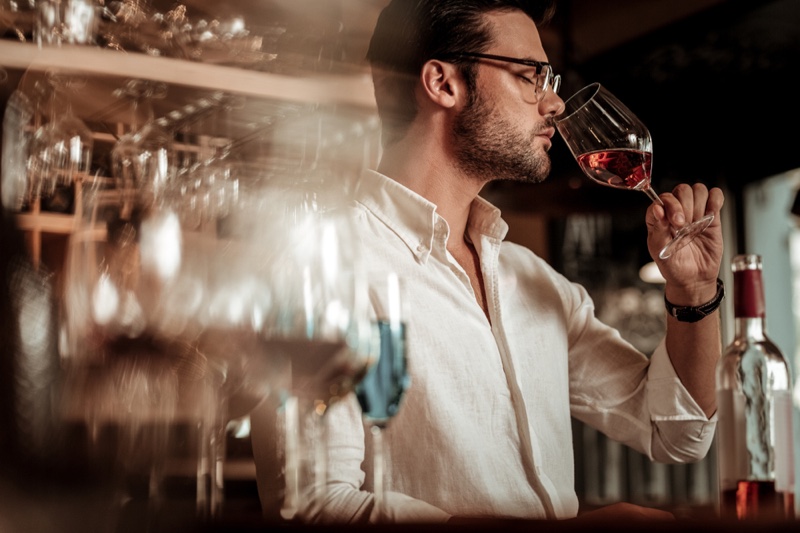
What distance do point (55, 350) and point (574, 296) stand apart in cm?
90

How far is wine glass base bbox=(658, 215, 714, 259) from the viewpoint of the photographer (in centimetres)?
120

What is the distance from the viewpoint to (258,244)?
0.96 m

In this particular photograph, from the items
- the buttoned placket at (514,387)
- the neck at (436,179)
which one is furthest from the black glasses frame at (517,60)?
the buttoned placket at (514,387)

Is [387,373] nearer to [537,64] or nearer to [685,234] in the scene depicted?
[685,234]

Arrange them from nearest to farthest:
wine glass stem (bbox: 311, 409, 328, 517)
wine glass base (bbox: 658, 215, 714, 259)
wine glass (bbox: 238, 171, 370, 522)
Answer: wine glass (bbox: 238, 171, 370, 522) → wine glass stem (bbox: 311, 409, 328, 517) → wine glass base (bbox: 658, 215, 714, 259)

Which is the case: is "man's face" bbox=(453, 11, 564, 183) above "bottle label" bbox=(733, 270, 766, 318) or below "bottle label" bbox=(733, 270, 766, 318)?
above

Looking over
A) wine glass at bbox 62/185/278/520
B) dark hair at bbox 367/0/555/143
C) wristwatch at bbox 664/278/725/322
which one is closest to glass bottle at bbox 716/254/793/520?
wristwatch at bbox 664/278/725/322

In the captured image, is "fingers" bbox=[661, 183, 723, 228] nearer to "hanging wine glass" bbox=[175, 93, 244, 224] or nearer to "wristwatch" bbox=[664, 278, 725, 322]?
"wristwatch" bbox=[664, 278, 725, 322]

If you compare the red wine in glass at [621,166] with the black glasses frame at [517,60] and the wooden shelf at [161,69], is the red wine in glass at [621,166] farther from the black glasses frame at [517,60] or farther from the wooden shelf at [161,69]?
the wooden shelf at [161,69]

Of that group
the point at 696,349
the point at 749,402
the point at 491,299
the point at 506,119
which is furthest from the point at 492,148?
the point at 749,402

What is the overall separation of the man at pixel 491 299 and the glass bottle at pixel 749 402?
33 cm

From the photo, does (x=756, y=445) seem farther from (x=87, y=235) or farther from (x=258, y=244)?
(x=87, y=235)

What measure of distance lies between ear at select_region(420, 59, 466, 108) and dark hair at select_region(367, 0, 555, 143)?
13 mm

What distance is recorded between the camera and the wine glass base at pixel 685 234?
120 centimetres
